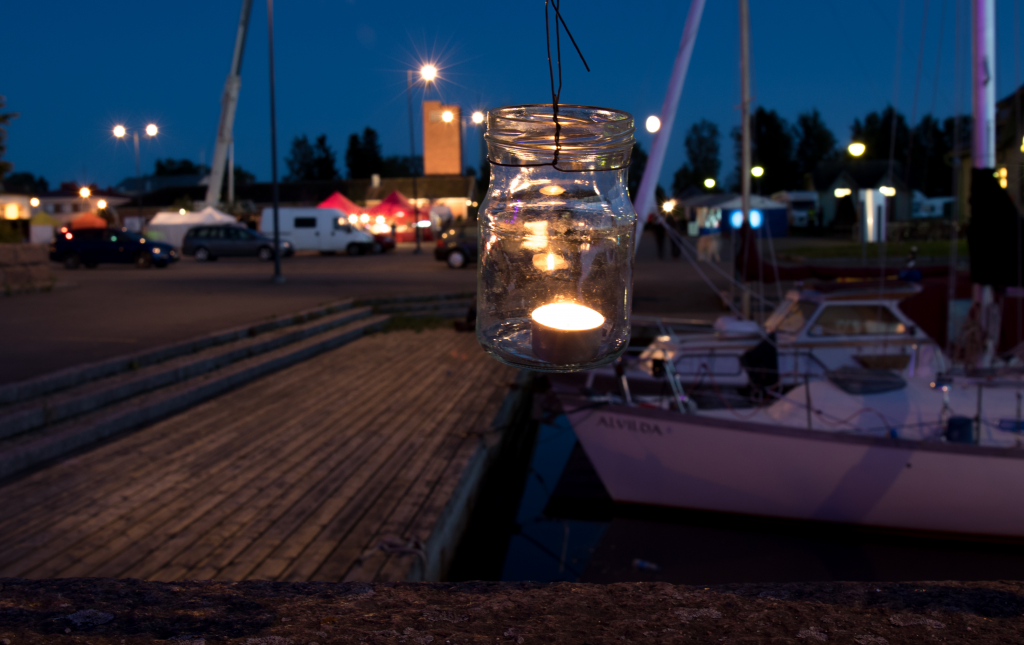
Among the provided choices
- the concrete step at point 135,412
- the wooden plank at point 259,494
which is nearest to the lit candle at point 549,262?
the wooden plank at point 259,494

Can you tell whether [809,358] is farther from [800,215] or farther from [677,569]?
[800,215]

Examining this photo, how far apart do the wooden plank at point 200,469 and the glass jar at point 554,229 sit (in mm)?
3983

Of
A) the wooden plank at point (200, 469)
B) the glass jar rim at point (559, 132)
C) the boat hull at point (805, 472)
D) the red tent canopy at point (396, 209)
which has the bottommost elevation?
the boat hull at point (805, 472)

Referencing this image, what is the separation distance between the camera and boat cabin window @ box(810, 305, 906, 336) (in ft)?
33.4

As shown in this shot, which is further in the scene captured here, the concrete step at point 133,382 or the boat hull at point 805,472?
the boat hull at point 805,472

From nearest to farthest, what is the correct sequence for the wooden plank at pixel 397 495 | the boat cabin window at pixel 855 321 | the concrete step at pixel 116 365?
the wooden plank at pixel 397 495
the concrete step at pixel 116 365
the boat cabin window at pixel 855 321

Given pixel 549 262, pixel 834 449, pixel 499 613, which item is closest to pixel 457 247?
pixel 834 449

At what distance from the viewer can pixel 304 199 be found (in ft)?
247

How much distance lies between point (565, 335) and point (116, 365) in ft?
28.4

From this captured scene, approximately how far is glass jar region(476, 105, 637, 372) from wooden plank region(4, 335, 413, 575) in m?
3.98

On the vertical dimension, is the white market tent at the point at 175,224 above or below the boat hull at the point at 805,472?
above

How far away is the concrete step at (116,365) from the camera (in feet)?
24.7

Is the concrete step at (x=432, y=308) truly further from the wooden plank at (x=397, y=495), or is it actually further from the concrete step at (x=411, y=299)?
the wooden plank at (x=397, y=495)

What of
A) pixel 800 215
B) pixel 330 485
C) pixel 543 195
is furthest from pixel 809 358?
pixel 800 215
